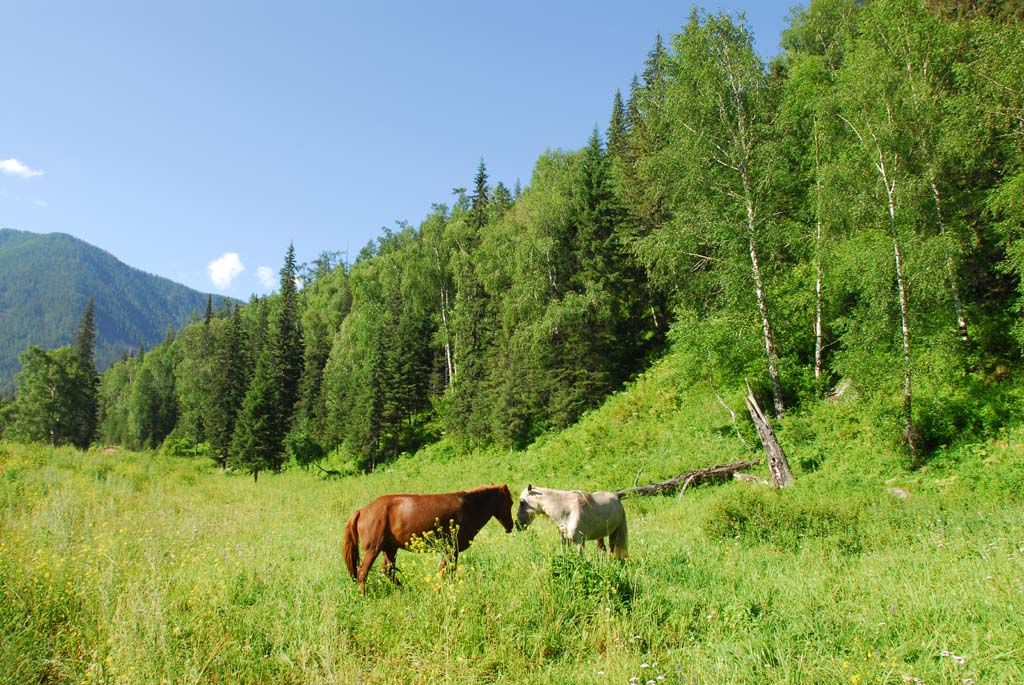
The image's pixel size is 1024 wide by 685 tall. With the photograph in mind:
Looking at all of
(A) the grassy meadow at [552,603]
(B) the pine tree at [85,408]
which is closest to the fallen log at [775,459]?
(A) the grassy meadow at [552,603]

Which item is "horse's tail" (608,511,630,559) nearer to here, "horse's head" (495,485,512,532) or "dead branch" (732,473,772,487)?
"horse's head" (495,485,512,532)

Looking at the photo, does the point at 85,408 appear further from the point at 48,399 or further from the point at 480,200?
the point at 480,200

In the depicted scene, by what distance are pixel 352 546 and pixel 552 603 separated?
9.16 feet

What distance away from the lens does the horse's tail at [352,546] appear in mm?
6504

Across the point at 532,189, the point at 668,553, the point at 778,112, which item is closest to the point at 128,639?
the point at 668,553


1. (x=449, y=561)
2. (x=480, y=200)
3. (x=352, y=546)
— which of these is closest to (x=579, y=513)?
(x=449, y=561)

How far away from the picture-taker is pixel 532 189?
37.8 meters

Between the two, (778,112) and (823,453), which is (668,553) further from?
(778,112)

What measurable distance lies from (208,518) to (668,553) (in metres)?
10.2

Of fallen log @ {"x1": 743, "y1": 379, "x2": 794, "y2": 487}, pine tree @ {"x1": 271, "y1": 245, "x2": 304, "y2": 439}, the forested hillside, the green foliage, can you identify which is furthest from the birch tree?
the green foliage

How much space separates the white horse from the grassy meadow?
497 mm

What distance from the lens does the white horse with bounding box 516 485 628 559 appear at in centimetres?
A: 741

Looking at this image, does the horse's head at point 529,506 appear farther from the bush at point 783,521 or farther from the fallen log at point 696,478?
the fallen log at point 696,478

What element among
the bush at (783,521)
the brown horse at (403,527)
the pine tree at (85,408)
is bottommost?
the bush at (783,521)
